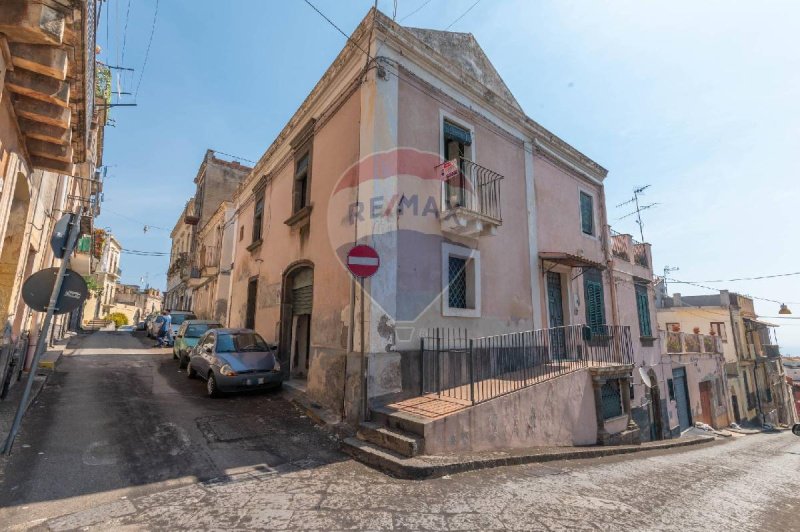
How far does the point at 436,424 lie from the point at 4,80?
648 centimetres

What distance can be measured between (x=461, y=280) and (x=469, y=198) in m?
1.90

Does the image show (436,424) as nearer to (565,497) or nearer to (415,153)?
(565,497)

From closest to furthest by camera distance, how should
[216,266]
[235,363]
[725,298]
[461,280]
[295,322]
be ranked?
[235,363]
[461,280]
[295,322]
[216,266]
[725,298]

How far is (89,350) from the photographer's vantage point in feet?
47.0

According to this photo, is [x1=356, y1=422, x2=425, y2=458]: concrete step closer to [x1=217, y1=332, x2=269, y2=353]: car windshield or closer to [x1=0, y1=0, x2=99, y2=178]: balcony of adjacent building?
[x1=217, y1=332, x2=269, y2=353]: car windshield

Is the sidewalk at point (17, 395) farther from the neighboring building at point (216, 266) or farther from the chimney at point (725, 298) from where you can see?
the chimney at point (725, 298)

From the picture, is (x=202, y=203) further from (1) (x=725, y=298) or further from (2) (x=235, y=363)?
(1) (x=725, y=298)

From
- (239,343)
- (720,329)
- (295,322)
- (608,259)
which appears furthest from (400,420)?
(720,329)

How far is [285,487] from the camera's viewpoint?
4.02 meters

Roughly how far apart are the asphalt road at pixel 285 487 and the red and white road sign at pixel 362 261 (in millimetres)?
2689

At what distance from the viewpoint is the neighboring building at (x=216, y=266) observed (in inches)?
677

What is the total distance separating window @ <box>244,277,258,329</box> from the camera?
13142mm

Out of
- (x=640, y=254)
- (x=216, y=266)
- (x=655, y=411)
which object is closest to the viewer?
(x=655, y=411)

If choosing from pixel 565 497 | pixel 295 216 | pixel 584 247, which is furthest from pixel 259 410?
pixel 584 247
